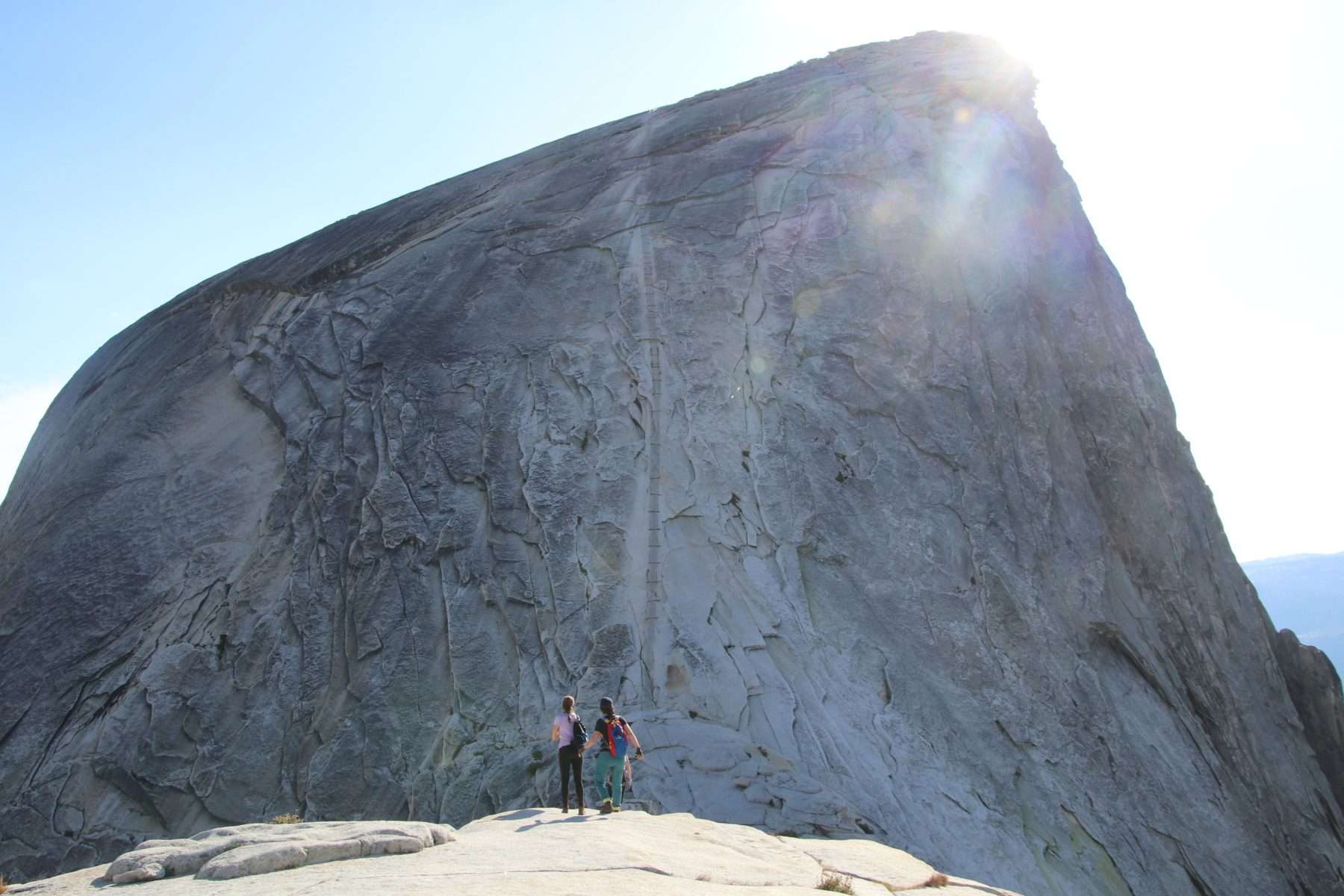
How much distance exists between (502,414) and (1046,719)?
28.9ft

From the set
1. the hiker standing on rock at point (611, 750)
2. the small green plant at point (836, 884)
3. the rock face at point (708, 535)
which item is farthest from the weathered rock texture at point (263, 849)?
the rock face at point (708, 535)

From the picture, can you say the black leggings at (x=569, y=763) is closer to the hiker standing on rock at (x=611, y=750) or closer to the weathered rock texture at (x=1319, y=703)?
the hiker standing on rock at (x=611, y=750)

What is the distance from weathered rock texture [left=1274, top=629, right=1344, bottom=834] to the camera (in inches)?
717

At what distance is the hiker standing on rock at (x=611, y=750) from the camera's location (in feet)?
35.2

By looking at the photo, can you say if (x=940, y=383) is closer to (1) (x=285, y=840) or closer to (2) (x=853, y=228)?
(2) (x=853, y=228)

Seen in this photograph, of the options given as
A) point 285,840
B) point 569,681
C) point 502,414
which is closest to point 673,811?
point 569,681

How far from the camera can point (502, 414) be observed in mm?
17422

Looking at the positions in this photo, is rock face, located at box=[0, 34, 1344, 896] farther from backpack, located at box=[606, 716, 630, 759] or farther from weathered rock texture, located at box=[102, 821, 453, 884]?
weathered rock texture, located at box=[102, 821, 453, 884]

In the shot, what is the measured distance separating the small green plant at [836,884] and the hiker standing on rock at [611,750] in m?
2.86

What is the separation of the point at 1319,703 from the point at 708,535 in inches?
427

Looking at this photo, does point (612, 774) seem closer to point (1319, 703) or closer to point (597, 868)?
point (597, 868)

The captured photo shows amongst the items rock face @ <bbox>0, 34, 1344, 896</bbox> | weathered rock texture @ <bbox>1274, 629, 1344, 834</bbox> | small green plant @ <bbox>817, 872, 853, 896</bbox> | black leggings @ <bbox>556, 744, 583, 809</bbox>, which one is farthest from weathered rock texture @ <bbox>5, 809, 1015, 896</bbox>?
weathered rock texture @ <bbox>1274, 629, 1344, 834</bbox>

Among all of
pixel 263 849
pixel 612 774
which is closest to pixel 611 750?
pixel 612 774

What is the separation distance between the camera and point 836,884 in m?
8.02
